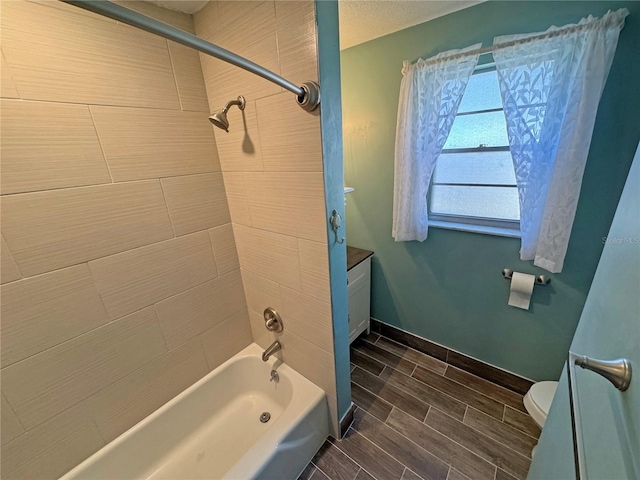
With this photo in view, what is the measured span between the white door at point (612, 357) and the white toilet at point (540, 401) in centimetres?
62

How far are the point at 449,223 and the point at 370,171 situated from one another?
65cm

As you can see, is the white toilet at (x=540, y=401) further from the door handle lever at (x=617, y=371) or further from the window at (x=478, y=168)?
the door handle lever at (x=617, y=371)

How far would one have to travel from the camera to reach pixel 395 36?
1.46 meters

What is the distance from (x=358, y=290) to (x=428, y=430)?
0.91m

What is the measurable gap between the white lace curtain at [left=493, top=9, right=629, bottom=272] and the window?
168 millimetres

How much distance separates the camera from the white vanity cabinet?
1.77 m

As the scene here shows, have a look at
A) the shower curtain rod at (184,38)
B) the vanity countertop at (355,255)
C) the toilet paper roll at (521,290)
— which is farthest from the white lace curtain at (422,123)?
the shower curtain rod at (184,38)

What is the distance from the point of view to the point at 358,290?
1864 mm

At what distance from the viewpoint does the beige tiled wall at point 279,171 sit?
88cm

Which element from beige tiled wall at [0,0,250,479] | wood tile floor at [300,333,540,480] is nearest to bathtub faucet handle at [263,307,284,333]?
beige tiled wall at [0,0,250,479]

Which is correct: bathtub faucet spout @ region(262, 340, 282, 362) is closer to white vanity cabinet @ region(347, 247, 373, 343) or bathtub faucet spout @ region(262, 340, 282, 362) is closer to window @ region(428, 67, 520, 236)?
white vanity cabinet @ region(347, 247, 373, 343)

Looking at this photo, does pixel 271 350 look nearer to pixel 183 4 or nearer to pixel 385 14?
pixel 183 4

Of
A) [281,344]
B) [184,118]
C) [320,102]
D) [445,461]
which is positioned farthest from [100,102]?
[445,461]

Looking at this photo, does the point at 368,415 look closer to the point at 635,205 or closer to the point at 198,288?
the point at 198,288
